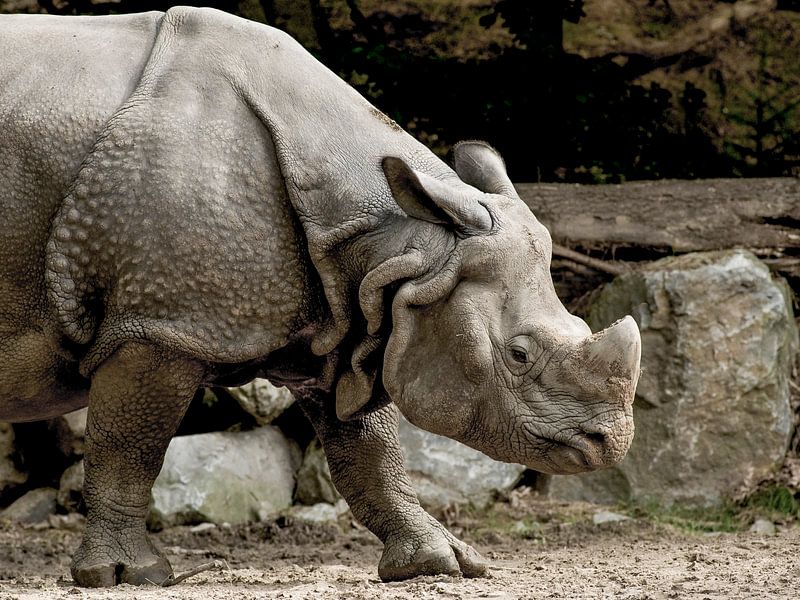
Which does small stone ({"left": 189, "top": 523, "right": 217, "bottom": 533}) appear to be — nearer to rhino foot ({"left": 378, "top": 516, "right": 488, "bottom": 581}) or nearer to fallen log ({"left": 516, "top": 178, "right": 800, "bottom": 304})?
rhino foot ({"left": 378, "top": 516, "right": 488, "bottom": 581})

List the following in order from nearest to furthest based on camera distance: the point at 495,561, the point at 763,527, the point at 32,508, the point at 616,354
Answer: the point at 616,354 → the point at 495,561 → the point at 763,527 → the point at 32,508

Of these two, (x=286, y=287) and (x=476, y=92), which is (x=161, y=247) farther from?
(x=476, y=92)

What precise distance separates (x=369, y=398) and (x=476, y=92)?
433 centimetres

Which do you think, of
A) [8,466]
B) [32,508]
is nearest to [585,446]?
[32,508]

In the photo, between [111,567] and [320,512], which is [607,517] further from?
[111,567]

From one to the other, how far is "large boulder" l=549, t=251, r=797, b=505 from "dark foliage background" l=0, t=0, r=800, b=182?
5.22 ft

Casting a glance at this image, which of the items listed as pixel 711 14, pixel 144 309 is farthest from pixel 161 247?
pixel 711 14

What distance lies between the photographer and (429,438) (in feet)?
23.9

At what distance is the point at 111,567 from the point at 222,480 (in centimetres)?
235

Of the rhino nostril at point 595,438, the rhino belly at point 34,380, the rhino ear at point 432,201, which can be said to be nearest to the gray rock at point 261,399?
the rhino belly at point 34,380

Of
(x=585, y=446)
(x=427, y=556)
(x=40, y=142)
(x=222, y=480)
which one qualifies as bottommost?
(x=222, y=480)

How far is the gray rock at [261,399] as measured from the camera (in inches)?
282

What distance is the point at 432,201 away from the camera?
443 cm

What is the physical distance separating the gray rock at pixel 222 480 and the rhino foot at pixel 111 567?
85.7 inches
